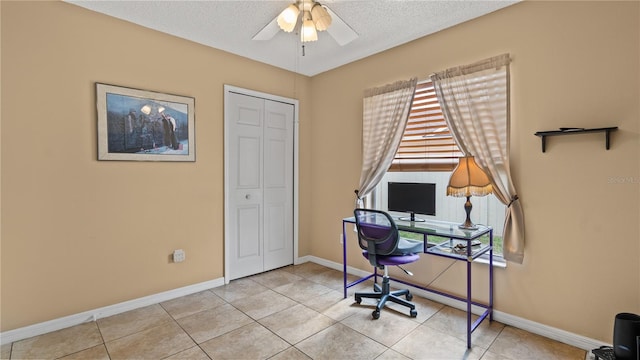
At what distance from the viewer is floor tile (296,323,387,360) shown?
84.7 inches

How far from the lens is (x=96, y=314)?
2658mm

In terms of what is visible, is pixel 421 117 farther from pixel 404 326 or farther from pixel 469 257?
pixel 404 326

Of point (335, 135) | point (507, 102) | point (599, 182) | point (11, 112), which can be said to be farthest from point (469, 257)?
point (11, 112)

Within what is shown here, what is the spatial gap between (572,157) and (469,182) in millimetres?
697

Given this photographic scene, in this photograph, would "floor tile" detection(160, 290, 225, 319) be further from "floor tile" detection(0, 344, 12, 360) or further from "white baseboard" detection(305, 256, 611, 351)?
"white baseboard" detection(305, 256, 611, 351)

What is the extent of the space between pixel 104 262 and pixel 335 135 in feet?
9.14

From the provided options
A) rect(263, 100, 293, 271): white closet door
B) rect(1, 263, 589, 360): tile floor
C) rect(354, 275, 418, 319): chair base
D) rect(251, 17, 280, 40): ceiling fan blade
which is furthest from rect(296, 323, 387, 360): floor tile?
rect(251, 17, 280, 40): ceiling fan blade

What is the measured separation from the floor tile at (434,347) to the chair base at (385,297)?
0.96 feet

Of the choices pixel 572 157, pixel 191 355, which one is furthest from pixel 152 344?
pixel 572 157

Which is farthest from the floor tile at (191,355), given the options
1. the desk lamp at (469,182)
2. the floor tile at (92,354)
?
the desk lamp at (469,182)

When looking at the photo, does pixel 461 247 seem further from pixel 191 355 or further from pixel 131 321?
pixel 131 321

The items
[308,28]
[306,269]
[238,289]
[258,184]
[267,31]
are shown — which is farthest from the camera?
[306,269]

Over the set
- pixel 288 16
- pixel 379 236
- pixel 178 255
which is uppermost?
pixel 288 16

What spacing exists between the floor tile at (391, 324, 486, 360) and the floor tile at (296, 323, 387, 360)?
0.18 metres
